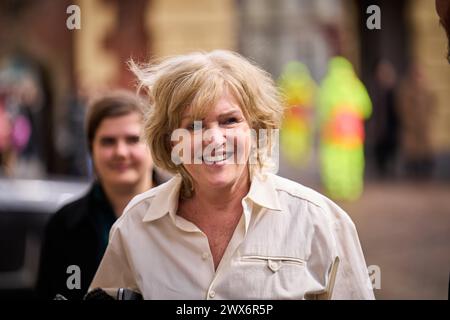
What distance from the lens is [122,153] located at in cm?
276

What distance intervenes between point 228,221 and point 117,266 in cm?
29

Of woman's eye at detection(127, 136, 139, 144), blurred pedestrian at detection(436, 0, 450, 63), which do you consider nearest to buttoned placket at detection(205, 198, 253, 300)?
blurred pedestrian at detection(436, 0, 450, 63)

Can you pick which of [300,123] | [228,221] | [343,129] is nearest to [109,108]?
[228,221]

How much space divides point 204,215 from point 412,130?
10.9 m

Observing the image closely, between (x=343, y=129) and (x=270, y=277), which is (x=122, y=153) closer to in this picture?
(x=270, y=277)

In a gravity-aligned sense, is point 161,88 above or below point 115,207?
above

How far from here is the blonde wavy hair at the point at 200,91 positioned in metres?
2.04

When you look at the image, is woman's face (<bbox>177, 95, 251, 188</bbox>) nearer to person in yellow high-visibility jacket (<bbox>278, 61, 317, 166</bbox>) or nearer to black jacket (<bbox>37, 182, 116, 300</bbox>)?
black jacket (<bbox>37, 182, 116, 300</bbox>)

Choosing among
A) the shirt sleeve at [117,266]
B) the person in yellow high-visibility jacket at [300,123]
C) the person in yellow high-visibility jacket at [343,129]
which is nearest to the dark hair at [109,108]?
the shirt sleeve at [117,266]

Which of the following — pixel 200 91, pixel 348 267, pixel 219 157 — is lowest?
pixel 348 267
